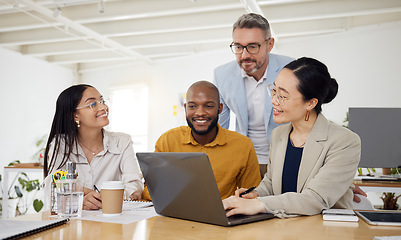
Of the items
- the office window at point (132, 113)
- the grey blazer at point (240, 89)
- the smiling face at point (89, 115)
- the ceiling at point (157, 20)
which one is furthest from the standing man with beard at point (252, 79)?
the office window at point (132, 113)

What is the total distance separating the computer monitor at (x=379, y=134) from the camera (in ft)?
10.0

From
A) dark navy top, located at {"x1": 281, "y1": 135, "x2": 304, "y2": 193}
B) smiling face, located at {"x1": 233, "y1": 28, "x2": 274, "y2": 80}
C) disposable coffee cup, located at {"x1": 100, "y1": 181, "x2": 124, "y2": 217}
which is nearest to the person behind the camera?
disposable coffee cup, located at {"x1": 100, "y1": 181, "x2": 124, "y2": 217}

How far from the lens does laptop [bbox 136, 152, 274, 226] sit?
1171 millimetres

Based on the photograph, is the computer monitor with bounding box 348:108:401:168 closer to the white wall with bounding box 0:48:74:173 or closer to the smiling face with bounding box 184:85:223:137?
the smiling face with bounding box 184:85:223:137

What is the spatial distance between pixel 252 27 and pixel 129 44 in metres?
5.37

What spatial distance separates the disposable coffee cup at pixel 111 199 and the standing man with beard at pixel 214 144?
2.33ft

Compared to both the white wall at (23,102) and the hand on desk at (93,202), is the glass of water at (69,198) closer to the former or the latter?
the hand on desk at (93,202)

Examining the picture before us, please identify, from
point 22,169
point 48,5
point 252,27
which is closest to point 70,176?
point 252,27

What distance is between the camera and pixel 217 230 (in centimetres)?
112

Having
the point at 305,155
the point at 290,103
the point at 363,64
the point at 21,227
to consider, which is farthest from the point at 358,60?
the point at 21,227

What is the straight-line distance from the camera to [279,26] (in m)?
6.64

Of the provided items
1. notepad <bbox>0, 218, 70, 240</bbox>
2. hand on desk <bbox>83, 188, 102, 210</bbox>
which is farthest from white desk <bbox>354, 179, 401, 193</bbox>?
notepad <bbox>0, 218, 70, 240</bbox>

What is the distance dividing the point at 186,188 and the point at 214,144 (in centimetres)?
84

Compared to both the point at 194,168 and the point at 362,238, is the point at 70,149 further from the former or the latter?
the point at 362,238
